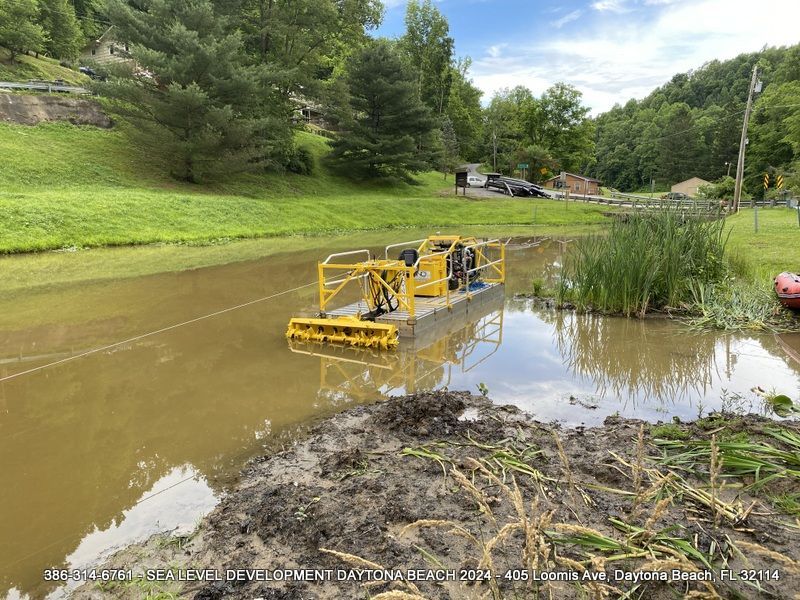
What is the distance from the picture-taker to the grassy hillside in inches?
1287

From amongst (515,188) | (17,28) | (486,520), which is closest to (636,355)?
(486,520)

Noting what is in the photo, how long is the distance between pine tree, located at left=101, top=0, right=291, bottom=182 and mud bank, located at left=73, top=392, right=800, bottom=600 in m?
23.5

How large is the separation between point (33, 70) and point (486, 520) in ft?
141

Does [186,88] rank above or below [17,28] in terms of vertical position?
below

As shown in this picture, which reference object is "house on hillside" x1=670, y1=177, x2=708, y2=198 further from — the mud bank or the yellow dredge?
the mud bank

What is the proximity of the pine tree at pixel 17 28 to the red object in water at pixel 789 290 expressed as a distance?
137 ft

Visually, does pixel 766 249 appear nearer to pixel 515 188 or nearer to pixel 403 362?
pixel 403 362

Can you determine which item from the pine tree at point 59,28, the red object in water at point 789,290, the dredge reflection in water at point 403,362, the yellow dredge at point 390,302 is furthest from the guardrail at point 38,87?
the red object in water at point 789,290

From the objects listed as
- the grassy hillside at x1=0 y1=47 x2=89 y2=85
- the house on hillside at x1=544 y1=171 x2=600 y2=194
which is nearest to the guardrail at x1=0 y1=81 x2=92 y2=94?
the grassy hillside at x1=0 y1=47 x2=89 y2=85

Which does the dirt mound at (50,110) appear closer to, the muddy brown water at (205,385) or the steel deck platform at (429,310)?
the muddy brown water at (205,385)

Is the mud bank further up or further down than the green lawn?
further down

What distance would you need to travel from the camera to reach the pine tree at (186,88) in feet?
79.8

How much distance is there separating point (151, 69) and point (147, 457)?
24.9 m

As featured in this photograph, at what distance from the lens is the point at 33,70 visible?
3494cm
